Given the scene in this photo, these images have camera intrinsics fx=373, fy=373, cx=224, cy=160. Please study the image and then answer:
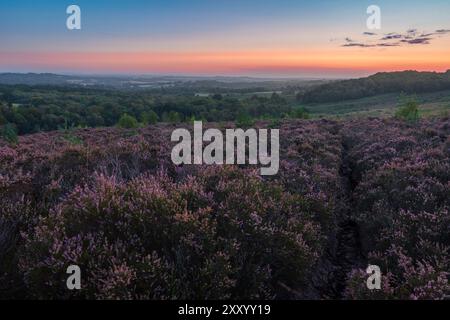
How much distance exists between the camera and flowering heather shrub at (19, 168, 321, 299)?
3941 millimetres

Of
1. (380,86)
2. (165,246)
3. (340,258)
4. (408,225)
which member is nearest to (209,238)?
(165,246)

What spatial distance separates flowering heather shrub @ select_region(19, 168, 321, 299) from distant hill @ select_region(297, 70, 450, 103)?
140 m

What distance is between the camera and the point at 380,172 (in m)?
10.1

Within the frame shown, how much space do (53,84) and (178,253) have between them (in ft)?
667

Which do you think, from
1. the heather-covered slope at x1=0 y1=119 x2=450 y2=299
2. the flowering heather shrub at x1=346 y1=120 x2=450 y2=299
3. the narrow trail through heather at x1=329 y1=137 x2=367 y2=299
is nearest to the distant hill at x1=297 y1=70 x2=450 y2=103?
Answer: the flowering heather shrub at x1=346 y1=120 x2=450 y2=299

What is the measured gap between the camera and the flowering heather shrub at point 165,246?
3.94m

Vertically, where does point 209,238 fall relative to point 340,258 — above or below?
above

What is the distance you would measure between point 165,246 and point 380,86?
150403mm

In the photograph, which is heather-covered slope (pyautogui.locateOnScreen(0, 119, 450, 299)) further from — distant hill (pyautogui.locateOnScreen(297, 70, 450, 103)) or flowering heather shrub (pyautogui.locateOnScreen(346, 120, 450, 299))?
distant hill (pyautogui.locateOnScreen(297, 70, 450, 103))

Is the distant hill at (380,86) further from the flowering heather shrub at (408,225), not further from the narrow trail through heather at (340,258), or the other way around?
the narrow trail through heather at (340,258)

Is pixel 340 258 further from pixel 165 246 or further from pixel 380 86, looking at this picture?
pixel 380 86

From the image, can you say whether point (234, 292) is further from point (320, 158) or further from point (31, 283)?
point (320, 158)

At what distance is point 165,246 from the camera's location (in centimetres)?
467

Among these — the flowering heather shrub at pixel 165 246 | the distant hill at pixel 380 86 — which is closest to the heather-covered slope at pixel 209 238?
the flowering heather shrub at pixel 165 246
